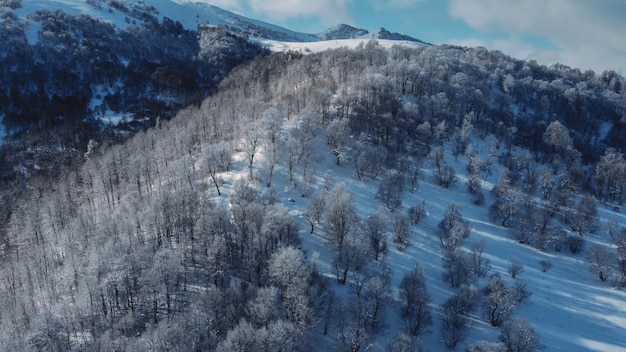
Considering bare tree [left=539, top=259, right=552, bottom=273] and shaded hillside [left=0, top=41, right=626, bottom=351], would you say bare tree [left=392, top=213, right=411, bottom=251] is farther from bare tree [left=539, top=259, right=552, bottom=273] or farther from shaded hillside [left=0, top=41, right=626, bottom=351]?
bare tree [left=539, top=259, right=552, bottom=273]

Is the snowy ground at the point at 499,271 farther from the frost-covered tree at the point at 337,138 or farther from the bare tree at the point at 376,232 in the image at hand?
the frost-covered tree at the point at 337,138

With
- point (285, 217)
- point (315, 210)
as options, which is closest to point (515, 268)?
point (315, 210)

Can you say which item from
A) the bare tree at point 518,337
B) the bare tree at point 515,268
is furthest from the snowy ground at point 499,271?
the bare tree at point 518,337

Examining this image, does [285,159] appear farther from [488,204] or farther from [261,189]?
[488,204]

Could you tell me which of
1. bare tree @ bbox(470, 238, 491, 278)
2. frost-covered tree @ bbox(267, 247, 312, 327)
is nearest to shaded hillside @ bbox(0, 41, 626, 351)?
frost-covered tree @ bbox(267, 247, 312, 327)

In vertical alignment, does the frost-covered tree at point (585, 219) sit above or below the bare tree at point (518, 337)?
above

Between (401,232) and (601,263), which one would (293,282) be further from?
(601,263)
